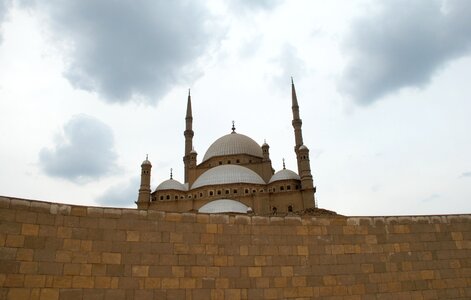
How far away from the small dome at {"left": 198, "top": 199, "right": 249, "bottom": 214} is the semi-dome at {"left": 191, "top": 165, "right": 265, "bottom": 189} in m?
3.69

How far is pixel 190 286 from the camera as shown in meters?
6.30

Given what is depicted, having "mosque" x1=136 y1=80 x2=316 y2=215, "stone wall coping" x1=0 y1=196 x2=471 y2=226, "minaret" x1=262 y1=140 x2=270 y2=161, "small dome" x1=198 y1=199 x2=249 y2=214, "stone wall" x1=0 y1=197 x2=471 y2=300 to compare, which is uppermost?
"minaret" x1=262 y1=140 x2=270 y2=161

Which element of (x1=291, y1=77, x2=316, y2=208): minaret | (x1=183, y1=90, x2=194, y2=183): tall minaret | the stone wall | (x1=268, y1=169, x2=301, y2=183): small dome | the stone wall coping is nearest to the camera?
the stone wall

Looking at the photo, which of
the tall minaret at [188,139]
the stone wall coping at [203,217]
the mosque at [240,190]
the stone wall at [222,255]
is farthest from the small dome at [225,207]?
the stone wall at [222,255]

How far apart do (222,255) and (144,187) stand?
3450 centimetres

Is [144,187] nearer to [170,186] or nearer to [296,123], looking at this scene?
[170,186]

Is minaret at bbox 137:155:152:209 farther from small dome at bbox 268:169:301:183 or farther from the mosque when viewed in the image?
small dome at bbox 268:169:301:183

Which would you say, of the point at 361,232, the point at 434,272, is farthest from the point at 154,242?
the point at 434,272

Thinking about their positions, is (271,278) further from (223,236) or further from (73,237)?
(73,237)

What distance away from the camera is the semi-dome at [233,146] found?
1876 inches

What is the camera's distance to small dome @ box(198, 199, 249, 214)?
32781 mm

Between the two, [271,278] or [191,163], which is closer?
[271,278]

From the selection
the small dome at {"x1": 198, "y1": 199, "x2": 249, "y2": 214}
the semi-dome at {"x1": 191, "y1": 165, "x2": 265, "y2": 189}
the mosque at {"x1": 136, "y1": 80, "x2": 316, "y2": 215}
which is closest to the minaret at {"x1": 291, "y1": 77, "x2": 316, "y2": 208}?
the mosque at {"x1": 136, "y1": 80, "x2": 316, "y2": 215}

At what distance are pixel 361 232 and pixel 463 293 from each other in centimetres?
231
